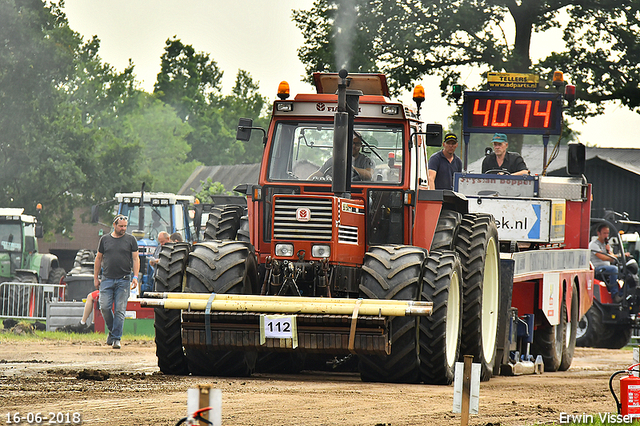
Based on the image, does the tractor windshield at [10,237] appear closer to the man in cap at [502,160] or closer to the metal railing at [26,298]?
the metal railing at [26,298]

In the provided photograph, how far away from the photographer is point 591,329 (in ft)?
68.8

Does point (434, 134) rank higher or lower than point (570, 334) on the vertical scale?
higher

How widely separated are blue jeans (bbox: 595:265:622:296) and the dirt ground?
334 inches

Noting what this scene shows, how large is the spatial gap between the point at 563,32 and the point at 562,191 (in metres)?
13.4

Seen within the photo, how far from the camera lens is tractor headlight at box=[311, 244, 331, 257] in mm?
9789

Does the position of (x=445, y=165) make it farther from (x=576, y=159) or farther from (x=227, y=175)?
(x=227, y=175)

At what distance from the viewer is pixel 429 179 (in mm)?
11773

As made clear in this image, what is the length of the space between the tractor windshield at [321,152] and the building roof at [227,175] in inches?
2205

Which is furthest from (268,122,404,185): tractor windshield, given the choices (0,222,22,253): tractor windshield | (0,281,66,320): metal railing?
(0,222,22,253): tractor windshield

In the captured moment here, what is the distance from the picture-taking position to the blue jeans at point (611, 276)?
20.7 m

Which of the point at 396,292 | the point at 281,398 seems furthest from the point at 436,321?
the point at 281,398

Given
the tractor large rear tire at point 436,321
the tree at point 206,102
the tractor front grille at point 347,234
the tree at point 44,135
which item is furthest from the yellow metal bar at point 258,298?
the tree at point 206,102

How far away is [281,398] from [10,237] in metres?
19.4

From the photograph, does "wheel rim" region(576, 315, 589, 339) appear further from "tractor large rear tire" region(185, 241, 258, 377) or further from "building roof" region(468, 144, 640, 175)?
"building roof" region(468, 144, 640, 175)
